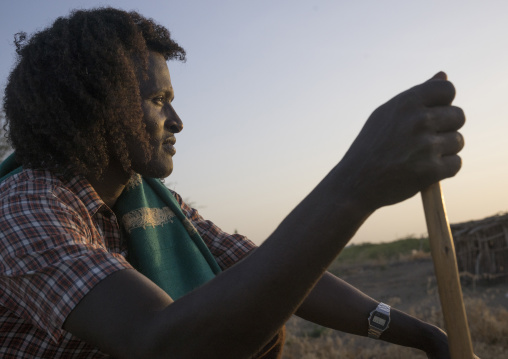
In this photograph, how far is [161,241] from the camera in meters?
2.48

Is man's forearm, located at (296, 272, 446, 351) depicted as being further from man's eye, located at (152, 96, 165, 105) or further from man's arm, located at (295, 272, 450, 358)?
man's eye, located at (152, 96, 165, 105)

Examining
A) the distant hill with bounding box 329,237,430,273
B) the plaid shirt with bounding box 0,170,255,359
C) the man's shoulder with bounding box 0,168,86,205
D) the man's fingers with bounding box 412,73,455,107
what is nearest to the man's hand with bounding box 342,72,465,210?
the man's fingers with bounding box 412,73,455,107

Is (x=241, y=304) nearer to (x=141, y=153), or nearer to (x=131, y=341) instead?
(x=131, y=341)

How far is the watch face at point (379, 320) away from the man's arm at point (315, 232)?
1.16m

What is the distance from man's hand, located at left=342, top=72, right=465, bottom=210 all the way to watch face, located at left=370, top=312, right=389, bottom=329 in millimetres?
1242

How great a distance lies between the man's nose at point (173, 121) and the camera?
7.93 ft

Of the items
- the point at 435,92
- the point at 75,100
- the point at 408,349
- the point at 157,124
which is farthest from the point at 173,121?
the point at 408,349

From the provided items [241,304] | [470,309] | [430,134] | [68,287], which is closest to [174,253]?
[68,287]

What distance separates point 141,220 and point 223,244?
1.56ft

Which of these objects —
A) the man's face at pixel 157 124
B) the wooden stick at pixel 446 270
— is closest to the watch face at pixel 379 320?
the wooden stick at pixel 446 270

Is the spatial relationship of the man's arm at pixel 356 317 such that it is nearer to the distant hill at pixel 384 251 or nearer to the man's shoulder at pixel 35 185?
the man's shoulder at pixel 35 185

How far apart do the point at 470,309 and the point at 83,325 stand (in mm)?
8129

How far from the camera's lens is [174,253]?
2498 mm

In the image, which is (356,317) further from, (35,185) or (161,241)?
(35,185)
